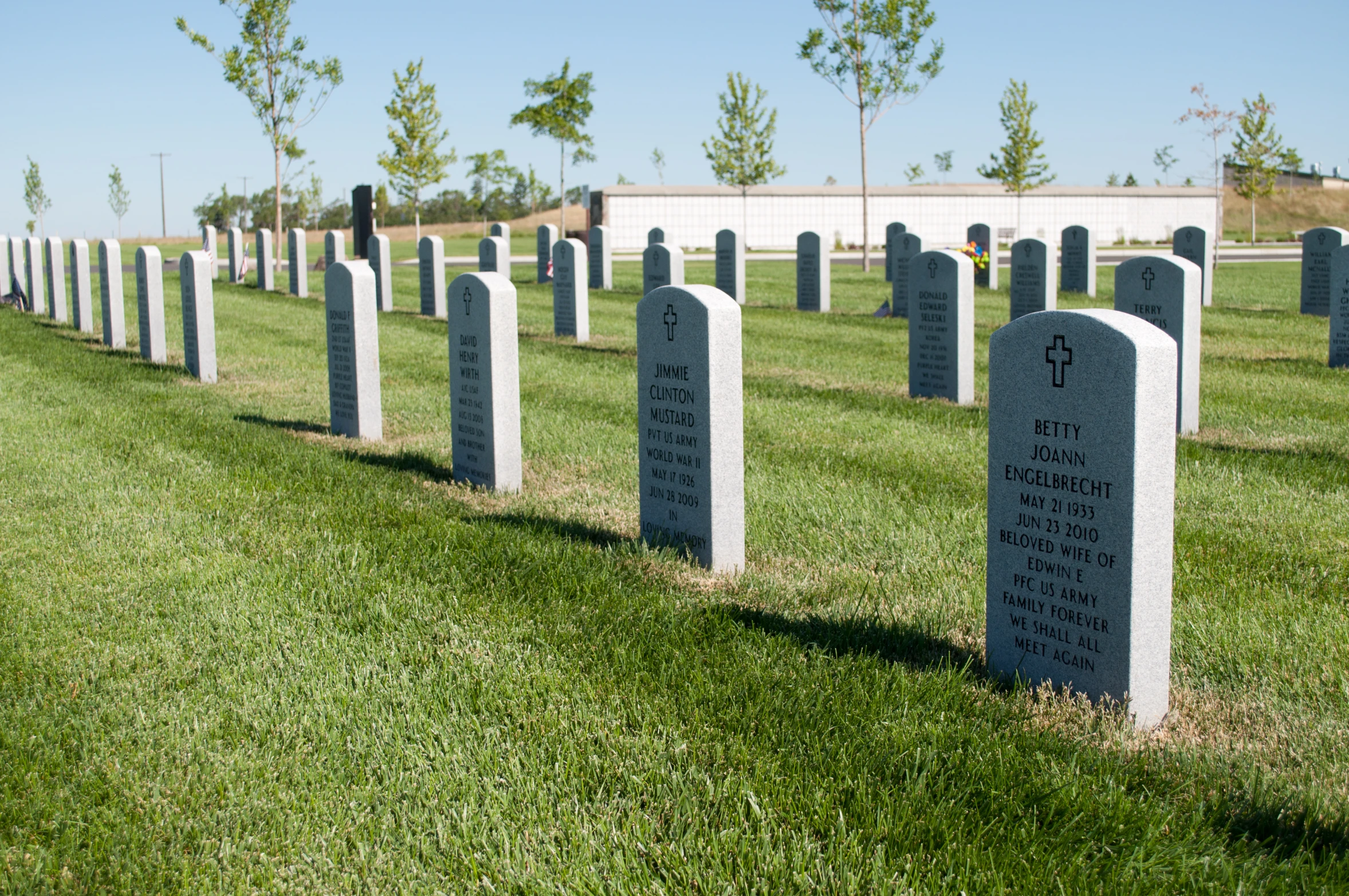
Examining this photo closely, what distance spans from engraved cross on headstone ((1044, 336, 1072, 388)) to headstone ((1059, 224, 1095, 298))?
19178mm

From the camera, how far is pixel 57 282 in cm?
1925

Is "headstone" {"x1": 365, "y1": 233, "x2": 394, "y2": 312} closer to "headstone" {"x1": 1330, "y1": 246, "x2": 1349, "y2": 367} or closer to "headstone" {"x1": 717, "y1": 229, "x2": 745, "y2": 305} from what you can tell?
"headstone" {"x1": 717, "y1": 229, "x2": 745, "y2": 305}

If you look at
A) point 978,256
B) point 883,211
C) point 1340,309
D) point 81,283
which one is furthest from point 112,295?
point 883,211

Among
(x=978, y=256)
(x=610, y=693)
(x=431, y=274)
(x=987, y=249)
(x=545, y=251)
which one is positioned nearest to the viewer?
(x=610, y=693)

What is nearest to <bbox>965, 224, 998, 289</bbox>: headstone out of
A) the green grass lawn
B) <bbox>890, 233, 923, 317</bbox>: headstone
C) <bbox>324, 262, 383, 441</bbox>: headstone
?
<bbox>890, 233, 923, 317</bbox>: headstone

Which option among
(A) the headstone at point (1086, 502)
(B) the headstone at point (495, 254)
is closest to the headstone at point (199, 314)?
(B) the headstone at point (495, 254)

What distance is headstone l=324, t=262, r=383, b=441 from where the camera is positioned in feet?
28.6

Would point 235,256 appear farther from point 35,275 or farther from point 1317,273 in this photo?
point 1317,273

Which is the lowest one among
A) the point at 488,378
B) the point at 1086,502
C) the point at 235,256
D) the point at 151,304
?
the point at 1086,502

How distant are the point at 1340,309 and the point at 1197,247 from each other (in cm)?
862

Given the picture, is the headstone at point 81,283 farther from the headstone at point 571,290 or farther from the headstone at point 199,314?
the headstone at point 571,290

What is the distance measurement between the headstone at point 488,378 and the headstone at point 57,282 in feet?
46.3

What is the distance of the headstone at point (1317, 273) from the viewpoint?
1877 centimetres

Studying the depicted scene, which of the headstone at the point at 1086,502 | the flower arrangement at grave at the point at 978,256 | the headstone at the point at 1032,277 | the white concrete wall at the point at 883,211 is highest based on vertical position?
the white concrete wall at the point at 883,211
